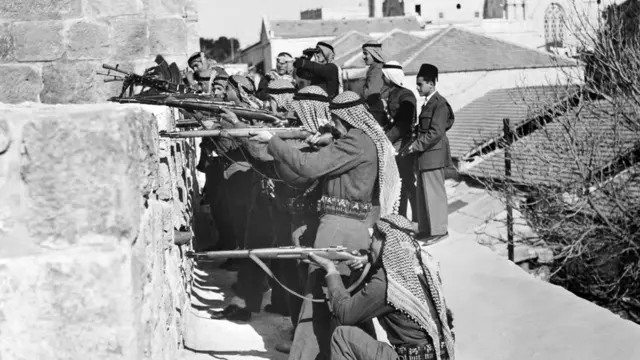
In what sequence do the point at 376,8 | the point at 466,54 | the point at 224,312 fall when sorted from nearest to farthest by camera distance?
the point at 224,312 → the point at 466,54 → the point at 376,8

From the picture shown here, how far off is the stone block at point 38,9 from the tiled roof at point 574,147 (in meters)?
9.96

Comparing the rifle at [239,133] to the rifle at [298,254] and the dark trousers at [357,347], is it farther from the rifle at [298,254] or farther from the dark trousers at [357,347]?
the dark trousers at [357,347]

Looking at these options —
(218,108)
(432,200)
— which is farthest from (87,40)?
(432,200)

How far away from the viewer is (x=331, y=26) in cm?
6162

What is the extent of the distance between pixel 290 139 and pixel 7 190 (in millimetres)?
4040

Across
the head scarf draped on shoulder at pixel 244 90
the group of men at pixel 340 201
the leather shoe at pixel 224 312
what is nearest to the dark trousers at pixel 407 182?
the group of men at pixel 340 201

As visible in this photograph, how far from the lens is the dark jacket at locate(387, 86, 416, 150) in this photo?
8.52m

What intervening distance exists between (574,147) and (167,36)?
9821 mm

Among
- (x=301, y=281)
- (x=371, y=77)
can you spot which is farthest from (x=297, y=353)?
(x=371, y=77)

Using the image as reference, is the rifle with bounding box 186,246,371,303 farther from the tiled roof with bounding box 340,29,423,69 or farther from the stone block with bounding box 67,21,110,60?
the tiled roof with bounding box 340,29,423,69

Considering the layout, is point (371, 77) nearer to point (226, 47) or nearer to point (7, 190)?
point (7, 190)

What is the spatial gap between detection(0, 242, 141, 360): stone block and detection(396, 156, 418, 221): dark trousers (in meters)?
6.64

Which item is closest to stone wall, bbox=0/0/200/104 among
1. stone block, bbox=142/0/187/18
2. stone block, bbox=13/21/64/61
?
stone block, bbox=13/21/64/61

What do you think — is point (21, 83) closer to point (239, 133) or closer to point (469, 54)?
point (239, 133)
